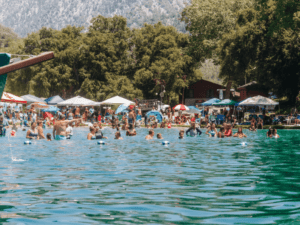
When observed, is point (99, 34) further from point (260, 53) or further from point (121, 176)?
point (121, 176)

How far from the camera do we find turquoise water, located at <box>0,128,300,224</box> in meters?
7.09

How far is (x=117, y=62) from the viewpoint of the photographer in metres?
67.1

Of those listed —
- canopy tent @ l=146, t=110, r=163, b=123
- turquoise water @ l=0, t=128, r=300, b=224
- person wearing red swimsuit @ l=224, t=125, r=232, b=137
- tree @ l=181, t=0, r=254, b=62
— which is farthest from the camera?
tree @ l=181, t=0, r=254, b=62

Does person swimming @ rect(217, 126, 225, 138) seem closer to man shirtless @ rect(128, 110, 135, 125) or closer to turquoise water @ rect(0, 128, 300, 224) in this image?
man shirtless @ rect(128, 110, 135, 125)

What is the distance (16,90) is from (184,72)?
2854 cm

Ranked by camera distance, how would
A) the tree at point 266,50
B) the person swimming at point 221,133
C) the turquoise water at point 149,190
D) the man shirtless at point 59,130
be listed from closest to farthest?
the turquoise water at point 149,190 < the man shirtless at point 59,130 < the person swimming at point 221,133 < the tree at point 266,50

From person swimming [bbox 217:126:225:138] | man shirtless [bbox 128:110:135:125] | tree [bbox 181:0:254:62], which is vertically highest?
tree [bbox 181:0:254:62]

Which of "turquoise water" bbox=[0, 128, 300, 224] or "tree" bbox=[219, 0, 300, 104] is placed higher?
"tree" bbox=[219, 0, 300, 104]

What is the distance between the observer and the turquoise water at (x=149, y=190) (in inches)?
279

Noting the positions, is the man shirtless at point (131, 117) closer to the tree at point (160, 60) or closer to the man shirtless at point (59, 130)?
the man shirtless at point (59, 130)

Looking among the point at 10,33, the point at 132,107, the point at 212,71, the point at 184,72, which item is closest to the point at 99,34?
the point at 184,72

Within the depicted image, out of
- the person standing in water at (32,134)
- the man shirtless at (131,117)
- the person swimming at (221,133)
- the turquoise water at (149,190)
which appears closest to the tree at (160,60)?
the man shirtless at (131,117)

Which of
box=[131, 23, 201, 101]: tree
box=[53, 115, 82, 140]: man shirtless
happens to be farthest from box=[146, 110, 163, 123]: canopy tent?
box=[53, 115, 82, 140]: man shirtless

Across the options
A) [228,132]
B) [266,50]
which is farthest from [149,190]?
Result: [266,50]
